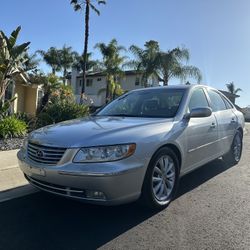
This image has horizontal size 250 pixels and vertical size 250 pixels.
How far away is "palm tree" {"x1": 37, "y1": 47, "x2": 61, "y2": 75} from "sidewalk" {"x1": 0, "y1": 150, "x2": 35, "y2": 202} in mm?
47755

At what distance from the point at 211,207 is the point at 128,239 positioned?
157 centimetres

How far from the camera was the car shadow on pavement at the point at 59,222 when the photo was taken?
3723mm

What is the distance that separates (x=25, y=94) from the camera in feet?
71.3

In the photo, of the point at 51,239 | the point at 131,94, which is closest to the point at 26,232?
the point at 51,239

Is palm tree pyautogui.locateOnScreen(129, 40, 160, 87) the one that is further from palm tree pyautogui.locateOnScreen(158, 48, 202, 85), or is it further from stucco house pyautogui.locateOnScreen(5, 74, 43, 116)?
stucco house pyautogui.locateOnScreen(5, 74, 43, 116)

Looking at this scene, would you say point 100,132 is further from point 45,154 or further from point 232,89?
point 232,89

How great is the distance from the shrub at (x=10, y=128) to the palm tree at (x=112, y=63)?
2409cm

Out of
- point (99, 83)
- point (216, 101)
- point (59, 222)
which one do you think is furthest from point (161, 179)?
point (99, 83)

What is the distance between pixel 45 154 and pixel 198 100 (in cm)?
285

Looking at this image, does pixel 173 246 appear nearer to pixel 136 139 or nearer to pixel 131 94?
pixel 136 139

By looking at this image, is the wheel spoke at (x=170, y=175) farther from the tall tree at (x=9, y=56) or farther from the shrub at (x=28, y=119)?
the tall tree at (x=9, y=56)

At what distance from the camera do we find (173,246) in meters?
3.68

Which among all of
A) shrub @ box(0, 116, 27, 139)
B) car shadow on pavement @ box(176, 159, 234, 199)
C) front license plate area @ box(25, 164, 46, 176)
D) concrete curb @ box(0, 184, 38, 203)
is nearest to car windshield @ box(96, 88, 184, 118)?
car shadow on pavement @ box(176, 159, 234, 199)

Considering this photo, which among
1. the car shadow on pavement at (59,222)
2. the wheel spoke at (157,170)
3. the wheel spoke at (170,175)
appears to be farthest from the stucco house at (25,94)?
the wheel spoke at (157,170)
